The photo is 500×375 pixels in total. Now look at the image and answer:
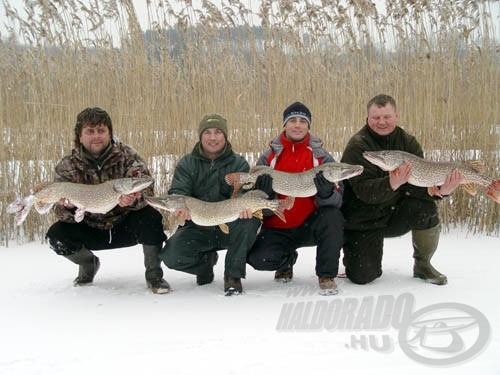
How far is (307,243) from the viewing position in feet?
11.5

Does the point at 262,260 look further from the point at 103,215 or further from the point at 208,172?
the point at 103,215

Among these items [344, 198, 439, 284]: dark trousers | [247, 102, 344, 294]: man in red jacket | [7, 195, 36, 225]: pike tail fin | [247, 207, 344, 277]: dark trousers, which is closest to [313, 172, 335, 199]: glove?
[247, 102, 344, 294]: man in red jacket

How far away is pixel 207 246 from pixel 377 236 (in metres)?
1.33

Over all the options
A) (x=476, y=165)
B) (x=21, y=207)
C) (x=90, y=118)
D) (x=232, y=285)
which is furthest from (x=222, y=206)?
(x=476, y=165)

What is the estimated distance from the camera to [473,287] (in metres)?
3.27

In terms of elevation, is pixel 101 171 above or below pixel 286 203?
above

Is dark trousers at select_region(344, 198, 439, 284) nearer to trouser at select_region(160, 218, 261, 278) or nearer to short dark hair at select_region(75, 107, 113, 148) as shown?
trouser at select_region(160, 218, 261, 278)

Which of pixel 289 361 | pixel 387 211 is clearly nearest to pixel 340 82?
pixel 387 211

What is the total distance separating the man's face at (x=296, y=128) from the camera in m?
3.46

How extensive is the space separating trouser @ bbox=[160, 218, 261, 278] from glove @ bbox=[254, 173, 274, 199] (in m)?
0.26

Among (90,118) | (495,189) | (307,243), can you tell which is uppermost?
(90,118)

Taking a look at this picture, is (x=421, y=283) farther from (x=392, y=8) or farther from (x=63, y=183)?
(x=392, y=8)

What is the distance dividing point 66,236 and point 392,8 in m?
4.25

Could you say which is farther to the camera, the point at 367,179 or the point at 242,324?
the point at 367,179
